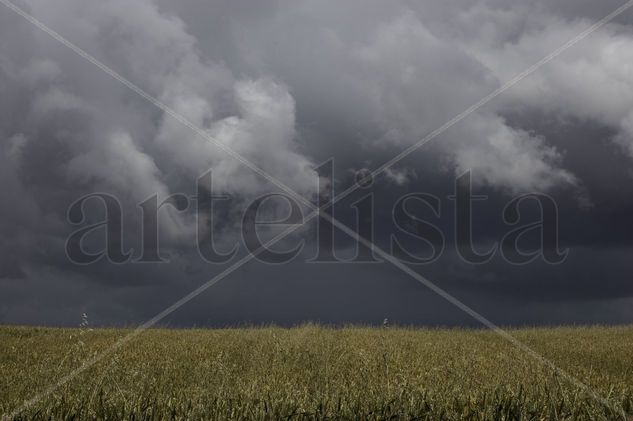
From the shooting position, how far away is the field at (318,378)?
19.3 feet

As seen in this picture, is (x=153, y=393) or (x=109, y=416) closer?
(x=109, y=416)

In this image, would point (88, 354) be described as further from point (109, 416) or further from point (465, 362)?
point (465, 362)

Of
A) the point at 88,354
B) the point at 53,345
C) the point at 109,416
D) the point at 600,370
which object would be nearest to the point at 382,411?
the point at 109,416

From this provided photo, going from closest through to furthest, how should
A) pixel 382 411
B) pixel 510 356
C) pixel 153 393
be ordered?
pixel 382 411, pixel 153 393, pixel 510 356

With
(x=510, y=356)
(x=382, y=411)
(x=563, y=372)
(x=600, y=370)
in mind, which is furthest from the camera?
(x=510, y=356)

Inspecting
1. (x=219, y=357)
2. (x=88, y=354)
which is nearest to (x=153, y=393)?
(x=219, y=357)

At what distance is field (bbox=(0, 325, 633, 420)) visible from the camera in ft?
19.3

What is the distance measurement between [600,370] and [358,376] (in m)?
5.06

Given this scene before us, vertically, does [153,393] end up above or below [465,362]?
below

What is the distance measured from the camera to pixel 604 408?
6.80m

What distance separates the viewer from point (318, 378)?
8.56 m

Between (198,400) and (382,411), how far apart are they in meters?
2.13

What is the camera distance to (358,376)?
855 cm

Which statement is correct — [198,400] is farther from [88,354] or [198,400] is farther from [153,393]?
[88,354]
